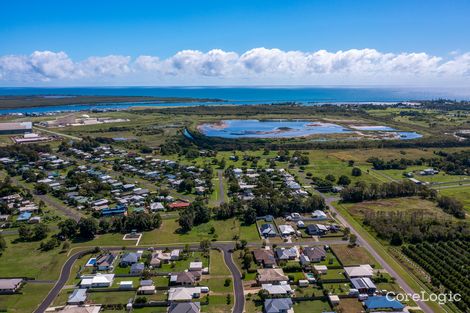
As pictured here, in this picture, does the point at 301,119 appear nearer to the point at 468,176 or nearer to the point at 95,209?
the point at 468,176

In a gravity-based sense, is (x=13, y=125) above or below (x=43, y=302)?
above

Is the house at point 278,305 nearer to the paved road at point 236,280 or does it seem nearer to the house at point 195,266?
the paved road at point 236,280

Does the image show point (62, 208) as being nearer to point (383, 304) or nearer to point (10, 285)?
point (10, 285)

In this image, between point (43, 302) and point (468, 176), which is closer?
point (43, 302)

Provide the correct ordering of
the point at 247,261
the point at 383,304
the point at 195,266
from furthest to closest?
the point at 247,261 < the point at 195,266 < the point at 383,304

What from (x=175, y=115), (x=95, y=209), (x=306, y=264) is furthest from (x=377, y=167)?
(x=175, y=115)

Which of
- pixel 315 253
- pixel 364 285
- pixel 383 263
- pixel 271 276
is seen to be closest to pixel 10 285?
pixel 271 276

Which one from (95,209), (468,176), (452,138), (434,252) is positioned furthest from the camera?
(452,138)
